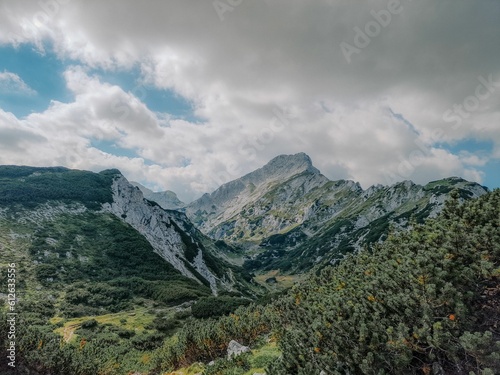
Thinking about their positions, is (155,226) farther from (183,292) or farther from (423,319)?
(423,319)

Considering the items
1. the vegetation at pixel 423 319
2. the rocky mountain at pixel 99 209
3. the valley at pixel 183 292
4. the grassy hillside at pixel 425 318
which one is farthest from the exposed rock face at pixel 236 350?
the rocky mountain at pixel 99 209

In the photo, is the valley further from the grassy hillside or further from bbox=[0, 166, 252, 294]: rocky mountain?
bbox=[0, 166, 252, 294]: rocky mountain

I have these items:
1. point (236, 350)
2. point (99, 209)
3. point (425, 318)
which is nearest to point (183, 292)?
point (236, 350)

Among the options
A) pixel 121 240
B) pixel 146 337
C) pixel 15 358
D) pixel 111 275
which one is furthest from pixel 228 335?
pixel 121 240

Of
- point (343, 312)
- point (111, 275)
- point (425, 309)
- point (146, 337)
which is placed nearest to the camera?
point (425, 309)

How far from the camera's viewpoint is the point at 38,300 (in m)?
58.1

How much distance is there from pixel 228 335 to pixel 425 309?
21983 mm

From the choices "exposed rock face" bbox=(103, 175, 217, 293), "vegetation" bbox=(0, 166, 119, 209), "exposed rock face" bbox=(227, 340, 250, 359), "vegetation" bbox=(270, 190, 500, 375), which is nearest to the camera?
"vegetation" bbox=(270, 190, 500, 375)

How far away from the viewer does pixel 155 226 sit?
145125 millimetres

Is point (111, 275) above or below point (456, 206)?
below

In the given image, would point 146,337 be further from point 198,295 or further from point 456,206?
point 456,206

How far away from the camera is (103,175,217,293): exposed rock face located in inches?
5138

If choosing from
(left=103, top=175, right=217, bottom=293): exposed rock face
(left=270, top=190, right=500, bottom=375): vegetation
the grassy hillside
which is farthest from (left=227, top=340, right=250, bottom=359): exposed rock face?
(left=103, top=175, right=217, bottom=293): exposed rock face

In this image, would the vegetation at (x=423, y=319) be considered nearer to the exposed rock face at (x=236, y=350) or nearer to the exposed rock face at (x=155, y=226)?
the exposed rock face at (x=236, y=350)
